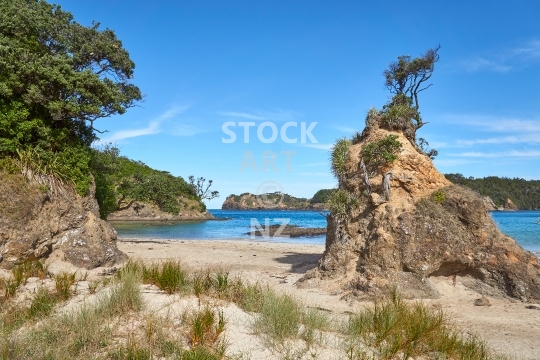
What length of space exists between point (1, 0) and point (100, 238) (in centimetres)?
778

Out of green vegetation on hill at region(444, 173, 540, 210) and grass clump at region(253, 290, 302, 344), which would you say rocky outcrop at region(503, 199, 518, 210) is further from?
grass clump at region(253, 290, 302, 344)

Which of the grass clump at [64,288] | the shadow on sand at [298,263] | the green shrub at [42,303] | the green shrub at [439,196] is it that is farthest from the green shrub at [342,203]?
the green shrub at [42,303]

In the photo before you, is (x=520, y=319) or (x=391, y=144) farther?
(x=391, y=144)

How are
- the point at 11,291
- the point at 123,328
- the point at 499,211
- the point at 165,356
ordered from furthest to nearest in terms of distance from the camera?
the point at 499,211, the point at 11,291, the point at 123,328, the point at 165,356

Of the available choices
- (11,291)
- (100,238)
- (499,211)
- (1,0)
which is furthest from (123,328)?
(499,211)

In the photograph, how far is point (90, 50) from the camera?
14773 millimetres

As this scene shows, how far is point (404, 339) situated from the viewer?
5547 mm

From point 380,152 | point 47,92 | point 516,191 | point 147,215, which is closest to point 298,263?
point 380,152

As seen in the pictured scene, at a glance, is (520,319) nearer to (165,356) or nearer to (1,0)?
(165,356)

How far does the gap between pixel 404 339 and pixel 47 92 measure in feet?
38.6

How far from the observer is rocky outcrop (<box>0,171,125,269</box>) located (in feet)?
34.7

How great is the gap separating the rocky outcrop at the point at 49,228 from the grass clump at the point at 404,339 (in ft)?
28.5

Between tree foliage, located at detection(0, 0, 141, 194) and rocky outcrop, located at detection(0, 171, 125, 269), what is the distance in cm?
98

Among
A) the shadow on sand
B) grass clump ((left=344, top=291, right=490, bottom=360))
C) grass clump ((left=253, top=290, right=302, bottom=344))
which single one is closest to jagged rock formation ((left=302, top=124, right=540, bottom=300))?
the shadow on sand
